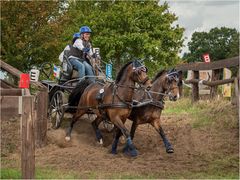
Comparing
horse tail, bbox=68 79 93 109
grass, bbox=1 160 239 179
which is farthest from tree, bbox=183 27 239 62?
grass, bbox=1 160 239 179

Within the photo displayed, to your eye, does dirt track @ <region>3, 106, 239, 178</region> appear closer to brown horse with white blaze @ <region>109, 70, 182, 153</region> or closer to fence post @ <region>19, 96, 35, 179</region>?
brown horse with white blaze @ <region>109, 70, 182, 153</region>

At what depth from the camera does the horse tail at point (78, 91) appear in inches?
536

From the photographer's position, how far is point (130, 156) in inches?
450

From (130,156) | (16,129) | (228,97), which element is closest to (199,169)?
(130,156)

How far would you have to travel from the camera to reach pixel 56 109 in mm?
14234

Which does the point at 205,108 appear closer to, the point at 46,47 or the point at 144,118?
the point at 144,118

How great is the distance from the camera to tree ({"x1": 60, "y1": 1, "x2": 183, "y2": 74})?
35531 mm

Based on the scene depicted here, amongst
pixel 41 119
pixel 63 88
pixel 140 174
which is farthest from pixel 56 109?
pixel 140 174

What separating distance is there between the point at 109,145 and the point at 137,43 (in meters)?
23.4

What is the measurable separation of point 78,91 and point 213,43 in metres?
49.1

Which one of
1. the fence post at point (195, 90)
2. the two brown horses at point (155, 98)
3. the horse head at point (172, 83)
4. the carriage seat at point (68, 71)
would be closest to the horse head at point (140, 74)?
the two brown horses at point (155, 98)

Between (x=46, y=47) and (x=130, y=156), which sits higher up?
(x=46, y=47)

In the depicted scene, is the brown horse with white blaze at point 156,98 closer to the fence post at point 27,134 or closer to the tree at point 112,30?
the fence post at point 27,134

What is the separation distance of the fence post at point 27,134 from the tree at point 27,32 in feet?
52.7
